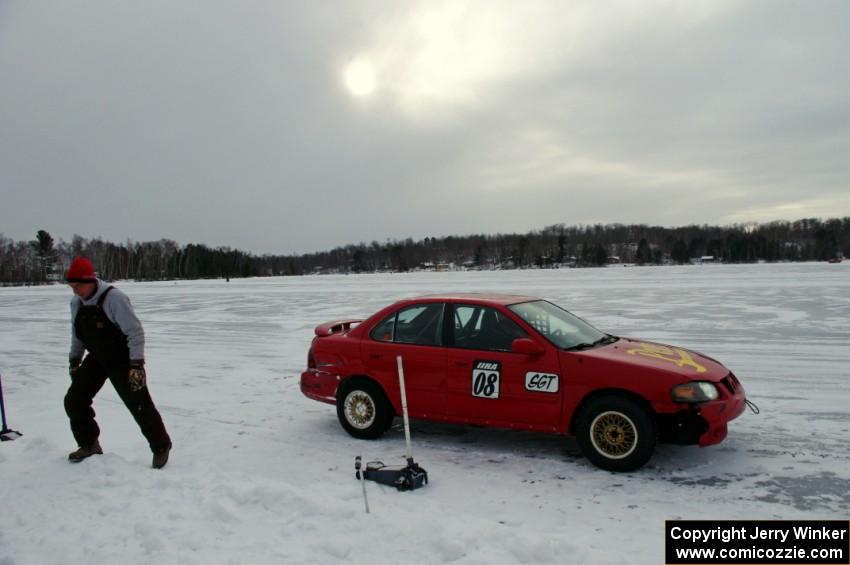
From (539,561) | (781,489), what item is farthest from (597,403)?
(539,561)

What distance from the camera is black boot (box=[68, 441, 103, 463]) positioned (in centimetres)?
537

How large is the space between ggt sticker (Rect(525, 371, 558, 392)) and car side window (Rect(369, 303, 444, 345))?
1.05m

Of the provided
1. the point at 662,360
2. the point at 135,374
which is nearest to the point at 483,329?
the point at 662,360

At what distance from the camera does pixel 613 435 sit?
5.33m

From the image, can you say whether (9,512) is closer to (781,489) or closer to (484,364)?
(484,364)

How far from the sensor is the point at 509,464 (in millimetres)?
5672

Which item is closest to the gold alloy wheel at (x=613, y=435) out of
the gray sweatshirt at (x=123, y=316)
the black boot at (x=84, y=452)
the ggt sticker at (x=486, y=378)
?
the ggt sticker at (x=486, y=378)

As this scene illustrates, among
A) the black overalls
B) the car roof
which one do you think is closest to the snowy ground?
the black overalls

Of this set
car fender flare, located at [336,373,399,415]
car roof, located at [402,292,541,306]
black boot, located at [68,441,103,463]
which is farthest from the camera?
car fender flare, located at [336,373,399,415]

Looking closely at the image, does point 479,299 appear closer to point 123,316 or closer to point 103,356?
point 123,316

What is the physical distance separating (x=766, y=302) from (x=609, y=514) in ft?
64.4

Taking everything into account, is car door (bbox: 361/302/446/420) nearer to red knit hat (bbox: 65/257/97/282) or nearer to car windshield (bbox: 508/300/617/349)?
car windshield (bbox: 508/300/617/349)

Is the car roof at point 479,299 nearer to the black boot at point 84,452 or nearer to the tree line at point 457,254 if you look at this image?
the black boot at point 84,452

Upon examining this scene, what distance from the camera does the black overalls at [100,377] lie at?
5172mm
